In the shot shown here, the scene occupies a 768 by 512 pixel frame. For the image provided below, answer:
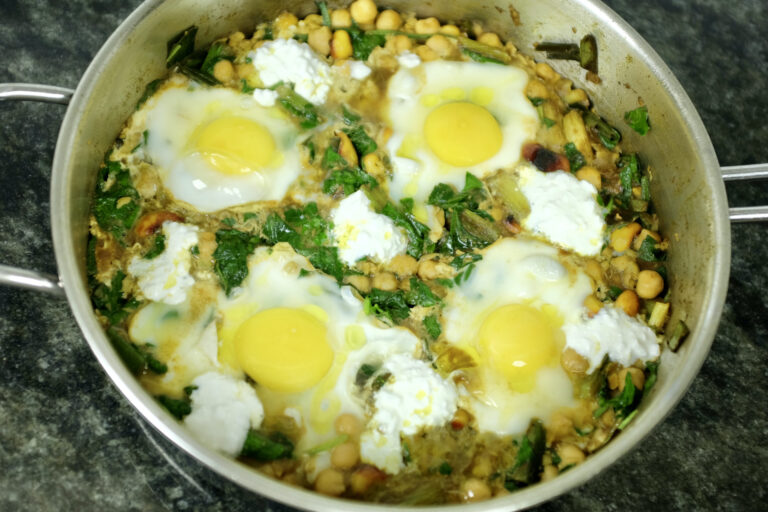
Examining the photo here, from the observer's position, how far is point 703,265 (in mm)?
3227

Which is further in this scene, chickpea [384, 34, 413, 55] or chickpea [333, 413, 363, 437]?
chickpea [384, 34, 413, 55]

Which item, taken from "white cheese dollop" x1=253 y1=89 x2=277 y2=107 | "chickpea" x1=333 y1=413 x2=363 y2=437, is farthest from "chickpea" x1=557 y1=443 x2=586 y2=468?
"white cheese dollop" x1=253 y1=89 x2=277 y2=107

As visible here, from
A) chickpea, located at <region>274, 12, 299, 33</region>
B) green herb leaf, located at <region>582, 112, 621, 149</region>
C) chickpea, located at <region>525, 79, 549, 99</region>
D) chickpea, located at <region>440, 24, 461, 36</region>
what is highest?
chickpea, located at <region>274, 12, 299, 33</region>

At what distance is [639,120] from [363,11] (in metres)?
1.44

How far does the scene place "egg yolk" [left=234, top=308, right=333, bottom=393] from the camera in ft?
10.1

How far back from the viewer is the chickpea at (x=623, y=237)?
356cm

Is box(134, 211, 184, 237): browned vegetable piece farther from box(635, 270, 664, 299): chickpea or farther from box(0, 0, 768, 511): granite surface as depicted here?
box(635, 270, 664, 299): chickpea

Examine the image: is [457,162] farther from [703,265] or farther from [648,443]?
[648,443]

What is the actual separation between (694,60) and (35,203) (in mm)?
3597

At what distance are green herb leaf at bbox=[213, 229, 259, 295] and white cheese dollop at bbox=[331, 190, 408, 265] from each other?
15.1 inches

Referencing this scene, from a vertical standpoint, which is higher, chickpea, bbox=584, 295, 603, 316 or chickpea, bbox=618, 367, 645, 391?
chickpea, bbox=584, 295, 603, 316

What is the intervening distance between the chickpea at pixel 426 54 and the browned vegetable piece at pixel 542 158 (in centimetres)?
64

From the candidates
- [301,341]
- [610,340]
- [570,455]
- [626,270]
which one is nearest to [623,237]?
[626,270]

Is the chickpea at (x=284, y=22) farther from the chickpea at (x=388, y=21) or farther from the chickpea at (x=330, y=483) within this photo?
the chickpea at (x=330, y=483)
